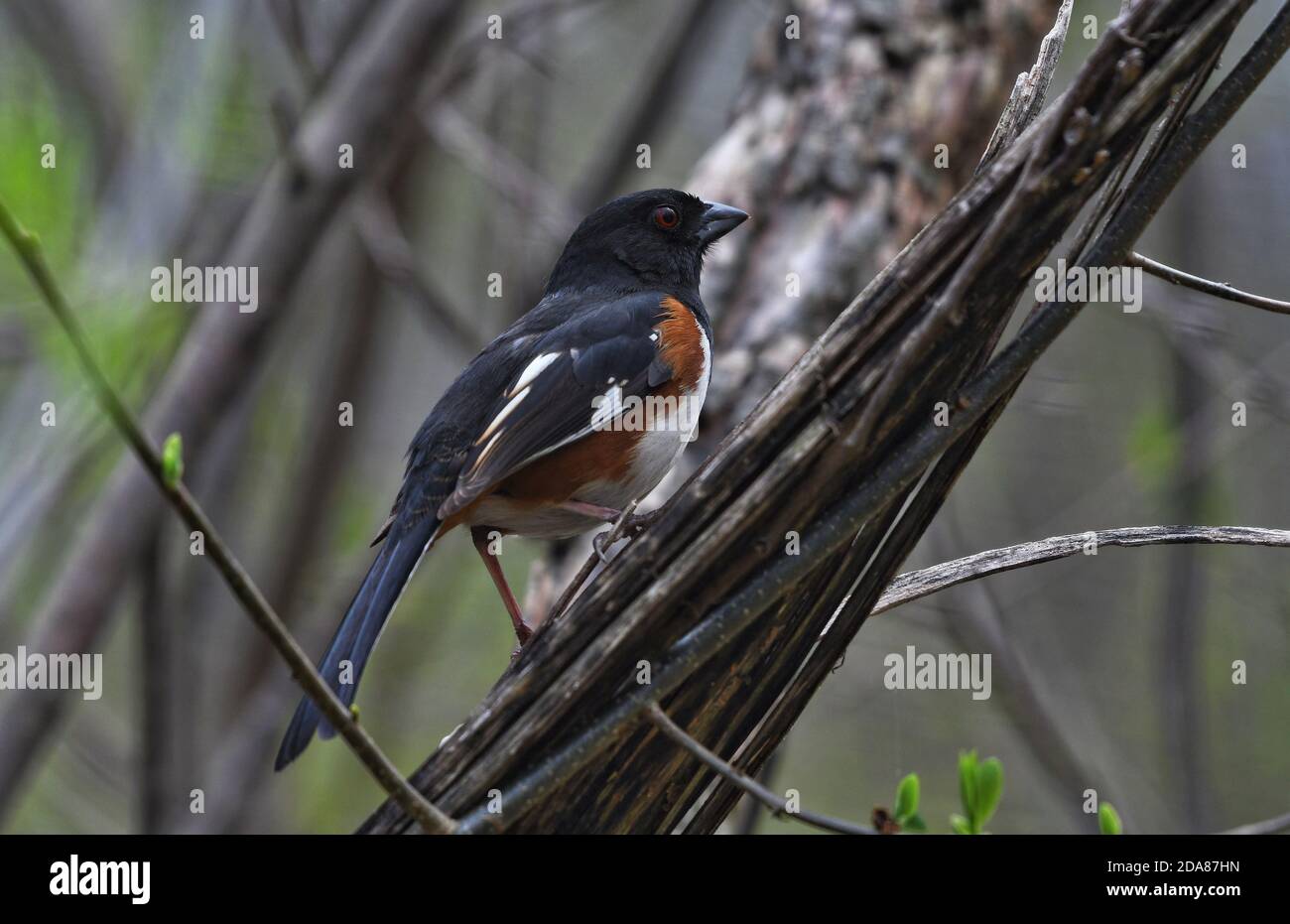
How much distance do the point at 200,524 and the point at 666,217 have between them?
6.41ft

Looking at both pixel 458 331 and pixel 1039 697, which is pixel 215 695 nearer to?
pixel 458 331

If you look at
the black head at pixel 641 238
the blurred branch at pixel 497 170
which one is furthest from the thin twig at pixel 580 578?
the blurred branch at pixel 497 170

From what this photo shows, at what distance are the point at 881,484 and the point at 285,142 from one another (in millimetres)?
2359

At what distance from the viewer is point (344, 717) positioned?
1.16 m

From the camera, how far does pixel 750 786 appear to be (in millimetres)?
1265

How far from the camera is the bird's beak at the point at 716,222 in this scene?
2797mm

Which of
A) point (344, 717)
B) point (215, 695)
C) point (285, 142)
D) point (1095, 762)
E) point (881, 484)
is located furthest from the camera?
point (215, 695)

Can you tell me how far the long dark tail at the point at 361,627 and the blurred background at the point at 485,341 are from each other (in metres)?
0.91

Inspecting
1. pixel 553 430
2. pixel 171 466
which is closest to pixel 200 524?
pixel 171 466

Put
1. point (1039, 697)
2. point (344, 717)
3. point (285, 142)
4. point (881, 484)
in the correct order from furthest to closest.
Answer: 1. point (1039, 697)
2. point (285, 142)
3. point (881, 484)
4. point (344, 717)

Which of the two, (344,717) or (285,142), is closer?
(344,717)

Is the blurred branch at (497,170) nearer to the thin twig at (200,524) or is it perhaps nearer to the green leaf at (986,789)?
the green leaf at (986,789)
